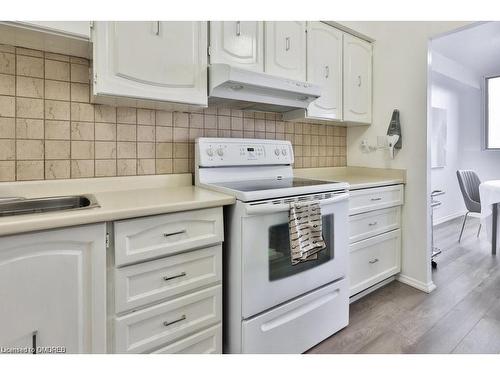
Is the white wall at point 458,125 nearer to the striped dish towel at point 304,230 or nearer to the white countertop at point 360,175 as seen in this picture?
the white countertop at point 360,175

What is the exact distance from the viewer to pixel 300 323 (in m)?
1.46

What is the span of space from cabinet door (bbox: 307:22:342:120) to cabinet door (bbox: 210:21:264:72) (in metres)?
0.43

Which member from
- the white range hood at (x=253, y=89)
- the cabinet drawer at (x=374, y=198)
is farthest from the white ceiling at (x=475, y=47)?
the white range hood at (x=253, y=89)

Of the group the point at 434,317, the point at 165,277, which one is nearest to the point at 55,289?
the point at 165,277

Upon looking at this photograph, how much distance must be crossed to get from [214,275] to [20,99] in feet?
3.90

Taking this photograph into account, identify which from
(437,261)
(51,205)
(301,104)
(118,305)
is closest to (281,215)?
(118,305)

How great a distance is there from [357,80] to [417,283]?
5.43 feet

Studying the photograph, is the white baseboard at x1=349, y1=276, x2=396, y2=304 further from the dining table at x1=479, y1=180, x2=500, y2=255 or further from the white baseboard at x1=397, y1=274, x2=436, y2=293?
the dining table at x1=479, y1=180, x2=500, y2=255

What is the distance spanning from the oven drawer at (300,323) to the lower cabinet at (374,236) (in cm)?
35

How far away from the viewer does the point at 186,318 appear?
1.23 metres

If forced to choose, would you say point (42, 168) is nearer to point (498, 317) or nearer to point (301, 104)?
point (301, 104)

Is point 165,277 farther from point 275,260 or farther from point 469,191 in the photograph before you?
point 469,191

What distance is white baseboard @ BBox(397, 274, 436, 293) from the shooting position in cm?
214

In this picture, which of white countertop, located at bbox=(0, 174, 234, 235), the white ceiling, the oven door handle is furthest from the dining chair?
white countertop, located at bbox=(0, 174, 234, 235)
